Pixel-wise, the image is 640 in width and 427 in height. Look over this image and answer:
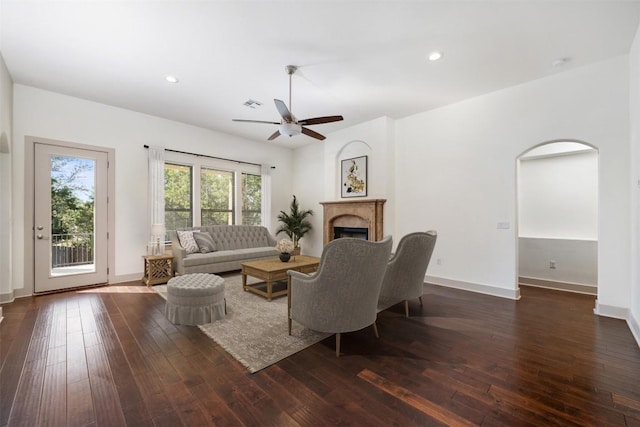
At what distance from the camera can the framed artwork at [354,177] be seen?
5.92m

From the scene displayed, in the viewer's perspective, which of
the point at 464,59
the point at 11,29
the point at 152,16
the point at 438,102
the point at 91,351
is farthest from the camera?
the point at 438,102

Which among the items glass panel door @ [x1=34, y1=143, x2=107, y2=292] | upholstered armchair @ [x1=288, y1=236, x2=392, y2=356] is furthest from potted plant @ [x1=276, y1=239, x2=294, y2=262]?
glass panel door @ [x1=34, y1=143, x2=107, y2=292]

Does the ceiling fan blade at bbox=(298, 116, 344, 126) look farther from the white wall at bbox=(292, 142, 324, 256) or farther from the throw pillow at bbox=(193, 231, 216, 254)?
the white wall at bbox=(292, 142, 324, 256)

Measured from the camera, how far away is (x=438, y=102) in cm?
474

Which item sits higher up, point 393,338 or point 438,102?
point 438,102

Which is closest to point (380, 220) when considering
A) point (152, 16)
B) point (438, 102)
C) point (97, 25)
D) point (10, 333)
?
point (438, 102)

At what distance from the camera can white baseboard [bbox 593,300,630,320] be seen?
10.8 feet

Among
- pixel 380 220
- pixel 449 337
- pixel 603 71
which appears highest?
pixel 603 71

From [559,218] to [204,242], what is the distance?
6.78 m

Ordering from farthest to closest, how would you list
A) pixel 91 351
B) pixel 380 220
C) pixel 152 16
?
pixel 380 220 < pixel 152 16 < pixel 91 351

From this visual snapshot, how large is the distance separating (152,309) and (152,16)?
3396 mm

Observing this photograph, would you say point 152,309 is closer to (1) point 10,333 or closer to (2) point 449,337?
(1) point 10,333

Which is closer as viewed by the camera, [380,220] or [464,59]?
[464,59]

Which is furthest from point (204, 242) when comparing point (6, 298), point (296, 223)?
point (6, 298)
